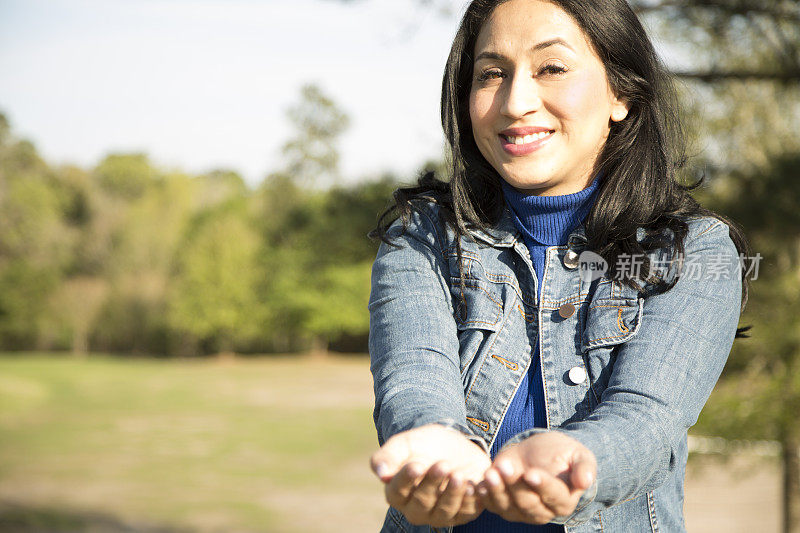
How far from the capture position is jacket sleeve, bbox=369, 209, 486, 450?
1.22 meters

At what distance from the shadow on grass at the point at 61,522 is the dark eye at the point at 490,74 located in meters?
7.55

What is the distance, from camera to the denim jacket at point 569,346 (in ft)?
3.90

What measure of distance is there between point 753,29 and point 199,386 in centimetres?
2041

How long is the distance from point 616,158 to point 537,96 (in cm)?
22

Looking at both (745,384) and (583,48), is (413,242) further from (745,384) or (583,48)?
(745,384)

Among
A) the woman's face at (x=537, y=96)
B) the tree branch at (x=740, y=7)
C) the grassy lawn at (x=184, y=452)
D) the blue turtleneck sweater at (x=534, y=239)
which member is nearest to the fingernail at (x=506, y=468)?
the blue turtleneck sweater at (x=534, y=239)

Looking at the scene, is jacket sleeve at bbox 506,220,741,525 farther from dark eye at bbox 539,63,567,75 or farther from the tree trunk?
the tree trunk

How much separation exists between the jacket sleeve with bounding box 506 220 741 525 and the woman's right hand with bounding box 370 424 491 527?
0.28ft

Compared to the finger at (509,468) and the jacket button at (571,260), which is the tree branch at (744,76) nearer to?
the jacket button at (571,260)

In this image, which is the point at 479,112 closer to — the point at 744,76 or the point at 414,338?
the point at 414,338

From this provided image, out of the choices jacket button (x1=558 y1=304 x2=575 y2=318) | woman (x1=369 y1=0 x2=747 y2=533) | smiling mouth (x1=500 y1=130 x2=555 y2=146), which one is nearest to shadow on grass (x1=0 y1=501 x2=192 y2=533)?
woman (x1=369 y1=0 x2=747 y2=533)

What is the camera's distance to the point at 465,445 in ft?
3.67

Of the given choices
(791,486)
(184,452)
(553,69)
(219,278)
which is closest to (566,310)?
(553,69)

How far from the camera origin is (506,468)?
1001 millimetres
